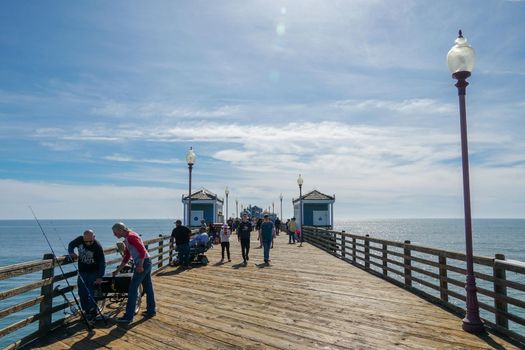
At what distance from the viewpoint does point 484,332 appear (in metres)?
6.01

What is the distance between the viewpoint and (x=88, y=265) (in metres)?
6.60

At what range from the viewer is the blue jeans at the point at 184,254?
13227 millimetres

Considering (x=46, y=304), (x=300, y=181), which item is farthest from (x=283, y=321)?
(x=300, y=181)

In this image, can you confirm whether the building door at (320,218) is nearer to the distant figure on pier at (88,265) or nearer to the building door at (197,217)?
the building door at (197,217)

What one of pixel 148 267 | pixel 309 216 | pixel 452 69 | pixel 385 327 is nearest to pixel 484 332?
pixel 385 327

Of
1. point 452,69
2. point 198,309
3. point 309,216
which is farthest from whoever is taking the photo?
point 309,216

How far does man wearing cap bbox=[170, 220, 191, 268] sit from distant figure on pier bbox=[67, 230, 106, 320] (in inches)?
249

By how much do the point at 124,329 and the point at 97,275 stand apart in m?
1.10

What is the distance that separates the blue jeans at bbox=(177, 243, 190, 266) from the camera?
13.2 metres

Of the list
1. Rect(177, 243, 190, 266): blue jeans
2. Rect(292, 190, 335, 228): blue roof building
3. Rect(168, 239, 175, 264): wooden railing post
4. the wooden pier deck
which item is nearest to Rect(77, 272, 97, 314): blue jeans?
the wooden pier deck

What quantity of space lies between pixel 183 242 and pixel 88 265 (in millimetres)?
6609

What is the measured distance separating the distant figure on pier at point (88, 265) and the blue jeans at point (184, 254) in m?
6.55

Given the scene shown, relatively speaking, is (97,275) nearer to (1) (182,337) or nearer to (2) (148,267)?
(2) (148,267)

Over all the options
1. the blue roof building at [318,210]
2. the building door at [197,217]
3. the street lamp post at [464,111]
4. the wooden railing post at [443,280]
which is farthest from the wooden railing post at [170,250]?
the blue roof building at [318,210]
